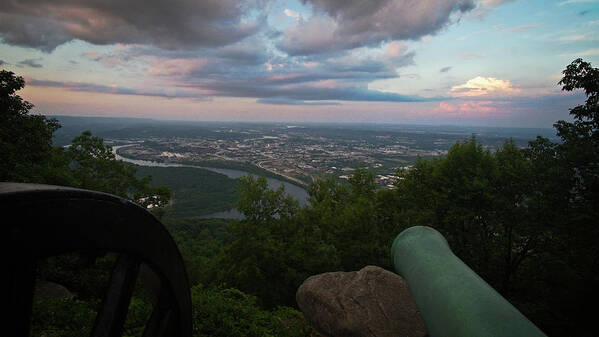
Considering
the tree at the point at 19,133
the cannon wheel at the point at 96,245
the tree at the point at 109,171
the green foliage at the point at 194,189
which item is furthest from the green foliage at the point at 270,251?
the green foliage at the point at 194,189

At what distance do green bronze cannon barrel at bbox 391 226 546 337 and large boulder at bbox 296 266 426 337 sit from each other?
10.9 ft

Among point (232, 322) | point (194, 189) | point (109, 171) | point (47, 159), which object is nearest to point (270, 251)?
point (232, 322)

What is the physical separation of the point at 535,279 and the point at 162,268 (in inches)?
582

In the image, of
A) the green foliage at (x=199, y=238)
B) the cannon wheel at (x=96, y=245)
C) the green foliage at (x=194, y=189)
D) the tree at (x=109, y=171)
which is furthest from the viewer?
the green foliage at (x=194, y=189)

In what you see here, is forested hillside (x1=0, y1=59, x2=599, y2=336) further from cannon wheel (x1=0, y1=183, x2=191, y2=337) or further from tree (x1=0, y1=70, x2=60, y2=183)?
cannon wheel (x1=0, y1=183, x2=191, y2=337)

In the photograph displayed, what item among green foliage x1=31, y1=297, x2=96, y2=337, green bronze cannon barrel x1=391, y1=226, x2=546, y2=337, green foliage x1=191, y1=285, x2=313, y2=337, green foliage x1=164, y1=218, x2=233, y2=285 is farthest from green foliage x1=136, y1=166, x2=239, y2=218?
green bronze cannon barrel x1=391, y1=226, x2=546, y2=337

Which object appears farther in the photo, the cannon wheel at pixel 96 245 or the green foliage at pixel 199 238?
the green foliage at pixel 199 238

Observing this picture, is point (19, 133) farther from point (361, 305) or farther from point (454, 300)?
point (454, 300)

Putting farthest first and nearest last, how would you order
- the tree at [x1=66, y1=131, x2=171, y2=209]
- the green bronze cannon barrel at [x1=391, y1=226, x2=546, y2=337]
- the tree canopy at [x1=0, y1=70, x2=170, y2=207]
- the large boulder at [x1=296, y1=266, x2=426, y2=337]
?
the tree at [x1=66, y1=131, x2=171, y2=209], the tree canopy at [x1=0, y1=70, x2=170, y2=207], the large boulder at [x1=296, y1=266, x2=426, y2=337], the green bronze cannon barrel at [x1=391, y1=226, x2=546, y2=337]

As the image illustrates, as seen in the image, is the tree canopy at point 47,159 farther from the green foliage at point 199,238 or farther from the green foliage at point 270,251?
the green foliage at point 199,238

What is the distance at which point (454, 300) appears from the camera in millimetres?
3068

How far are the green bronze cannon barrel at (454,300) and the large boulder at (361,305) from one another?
3337mm

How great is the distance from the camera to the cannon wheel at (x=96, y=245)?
115cm

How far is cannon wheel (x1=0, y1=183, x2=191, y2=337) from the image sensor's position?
45.4 inches
